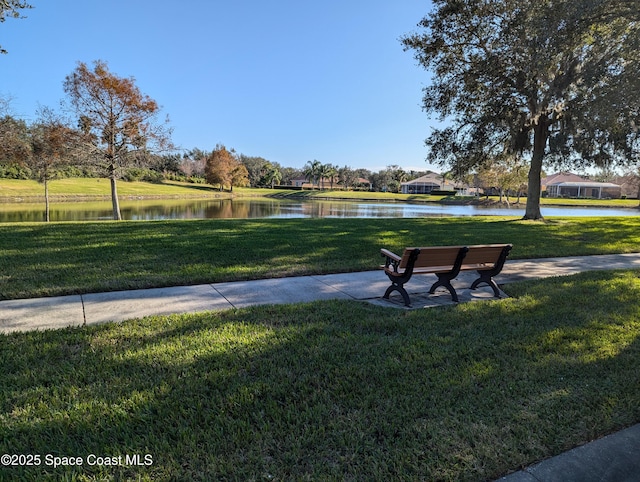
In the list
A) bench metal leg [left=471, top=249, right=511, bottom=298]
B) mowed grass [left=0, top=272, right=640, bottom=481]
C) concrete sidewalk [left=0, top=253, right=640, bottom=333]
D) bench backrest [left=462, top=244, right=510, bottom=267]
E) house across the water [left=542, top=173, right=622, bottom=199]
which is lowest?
mowed grass [left=0, top=272, right=640, bottom=481]

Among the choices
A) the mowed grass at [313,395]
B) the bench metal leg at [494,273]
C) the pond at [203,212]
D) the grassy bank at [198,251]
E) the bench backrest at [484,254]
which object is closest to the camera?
the mowed grass at [313,395]

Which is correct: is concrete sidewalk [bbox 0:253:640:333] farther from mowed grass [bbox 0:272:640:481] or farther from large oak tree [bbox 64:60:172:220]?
large oak tree [bbox 64:60:172:220]

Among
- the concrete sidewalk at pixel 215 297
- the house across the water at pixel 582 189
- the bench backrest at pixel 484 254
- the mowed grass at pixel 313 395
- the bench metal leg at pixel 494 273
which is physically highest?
the house across the water at pixel 582 189

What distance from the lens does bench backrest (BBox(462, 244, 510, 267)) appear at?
5.93m

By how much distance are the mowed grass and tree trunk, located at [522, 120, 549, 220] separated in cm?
1658

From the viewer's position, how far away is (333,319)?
477 cm

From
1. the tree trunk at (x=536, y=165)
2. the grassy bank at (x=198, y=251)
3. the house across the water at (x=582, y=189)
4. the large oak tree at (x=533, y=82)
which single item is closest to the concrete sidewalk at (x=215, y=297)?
the grassy bank at (x=198, y=251)

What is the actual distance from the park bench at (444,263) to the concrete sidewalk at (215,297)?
0.73 feet

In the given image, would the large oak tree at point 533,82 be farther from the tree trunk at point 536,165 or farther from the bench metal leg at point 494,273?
the bench metal leg at point 494,273

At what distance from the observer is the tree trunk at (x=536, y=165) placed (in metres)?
19.3

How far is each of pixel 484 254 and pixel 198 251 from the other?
19.1 feet

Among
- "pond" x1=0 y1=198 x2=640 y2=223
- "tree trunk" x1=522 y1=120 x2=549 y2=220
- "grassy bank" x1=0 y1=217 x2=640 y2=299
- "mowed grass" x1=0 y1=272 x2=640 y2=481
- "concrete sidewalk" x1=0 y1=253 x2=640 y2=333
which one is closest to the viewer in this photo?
"mowed grass" x1=0 y1=272 x2=640 y2=481

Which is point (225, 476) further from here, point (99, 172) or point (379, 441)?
point (99, 172)

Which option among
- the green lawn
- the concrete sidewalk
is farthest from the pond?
the green lawn
